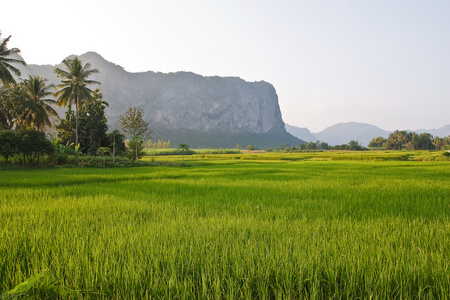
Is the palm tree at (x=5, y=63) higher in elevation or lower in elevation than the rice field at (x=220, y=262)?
higher

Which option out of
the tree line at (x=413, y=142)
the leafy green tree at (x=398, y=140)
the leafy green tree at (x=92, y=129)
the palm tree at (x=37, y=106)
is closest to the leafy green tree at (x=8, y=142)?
the leafy green tree at (x=92, y=129)

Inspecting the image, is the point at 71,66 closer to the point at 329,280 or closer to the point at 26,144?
the point at 26,144

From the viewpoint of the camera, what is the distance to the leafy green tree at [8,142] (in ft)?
56.7

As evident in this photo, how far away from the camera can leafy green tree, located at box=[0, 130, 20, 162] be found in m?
17.3

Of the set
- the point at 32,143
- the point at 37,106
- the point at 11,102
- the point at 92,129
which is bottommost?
the point at 32,143

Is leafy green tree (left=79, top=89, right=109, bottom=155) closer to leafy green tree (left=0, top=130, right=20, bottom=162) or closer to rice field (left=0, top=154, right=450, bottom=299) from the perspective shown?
leafy green tree (left=0, top=130, right=20, bottom=162)

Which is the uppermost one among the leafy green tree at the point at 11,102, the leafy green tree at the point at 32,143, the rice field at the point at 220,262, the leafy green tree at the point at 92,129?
the leafy green tree at the point at 11,102

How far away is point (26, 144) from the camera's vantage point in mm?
17906

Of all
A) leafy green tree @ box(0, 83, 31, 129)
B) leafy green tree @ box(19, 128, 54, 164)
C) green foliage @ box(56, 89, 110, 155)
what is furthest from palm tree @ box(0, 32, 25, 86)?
leafy green tree @ box(19, 128, 54, 164)

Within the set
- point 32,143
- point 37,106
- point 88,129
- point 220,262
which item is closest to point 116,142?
point 88,129

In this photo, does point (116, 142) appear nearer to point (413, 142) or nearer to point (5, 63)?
point (5, 63)

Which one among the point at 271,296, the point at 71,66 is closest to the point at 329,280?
the point at 271,296

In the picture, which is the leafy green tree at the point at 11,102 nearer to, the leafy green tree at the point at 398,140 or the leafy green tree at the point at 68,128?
the leafy green tree at the point at 68,128

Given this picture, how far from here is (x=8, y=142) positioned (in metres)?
17.5
